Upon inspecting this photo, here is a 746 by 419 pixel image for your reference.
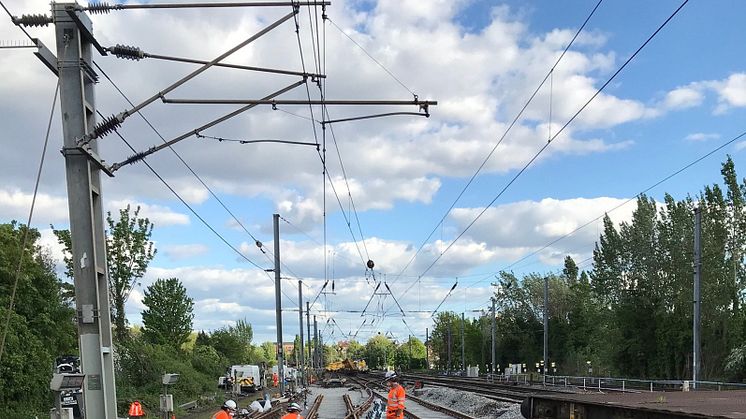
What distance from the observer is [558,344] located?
96.4 metres

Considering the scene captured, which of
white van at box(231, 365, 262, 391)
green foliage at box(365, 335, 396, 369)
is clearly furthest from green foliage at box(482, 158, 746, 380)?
green foliage at box(365, 335, 396, 369)

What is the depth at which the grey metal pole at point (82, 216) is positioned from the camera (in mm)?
12812

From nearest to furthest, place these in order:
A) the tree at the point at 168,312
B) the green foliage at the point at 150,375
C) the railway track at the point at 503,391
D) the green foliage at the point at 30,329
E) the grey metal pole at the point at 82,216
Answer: the grey metal pole at the point at 82,216
the green foliage at the point at 30,329
the railway track at the point at 503,391
the green foliage at the point at 150,375
the tree at the point at 168,312

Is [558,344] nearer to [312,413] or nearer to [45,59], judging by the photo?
[312,413]

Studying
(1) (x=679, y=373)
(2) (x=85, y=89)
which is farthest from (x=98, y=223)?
(1) (x=679, y=373)

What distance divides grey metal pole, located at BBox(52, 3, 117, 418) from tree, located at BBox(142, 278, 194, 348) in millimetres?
64732

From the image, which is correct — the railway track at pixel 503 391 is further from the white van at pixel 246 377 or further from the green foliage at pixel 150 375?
the green foliage at pixel 150 375

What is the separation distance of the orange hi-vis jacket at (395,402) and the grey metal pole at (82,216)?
5.24m

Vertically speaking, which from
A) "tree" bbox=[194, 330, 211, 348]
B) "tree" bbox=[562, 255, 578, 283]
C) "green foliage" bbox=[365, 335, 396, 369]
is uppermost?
"tree" bbox=[562, 255, 578, 283]

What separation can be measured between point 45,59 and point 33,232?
106 ft

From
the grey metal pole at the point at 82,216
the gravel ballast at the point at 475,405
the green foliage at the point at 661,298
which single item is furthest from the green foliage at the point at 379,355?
the grey metal pole at the point at 82,216

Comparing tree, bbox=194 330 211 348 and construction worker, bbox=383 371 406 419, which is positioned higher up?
construction worker, bbox=383 371 406 419

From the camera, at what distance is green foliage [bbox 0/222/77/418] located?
109 feet

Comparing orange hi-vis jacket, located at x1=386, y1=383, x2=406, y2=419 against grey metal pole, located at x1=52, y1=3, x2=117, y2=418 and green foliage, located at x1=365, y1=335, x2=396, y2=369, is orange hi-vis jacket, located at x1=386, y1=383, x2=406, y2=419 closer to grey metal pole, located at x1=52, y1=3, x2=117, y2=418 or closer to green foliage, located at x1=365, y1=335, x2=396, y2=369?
grey metal pole, located at x1=52, y1=3, x2=117, y2=418
